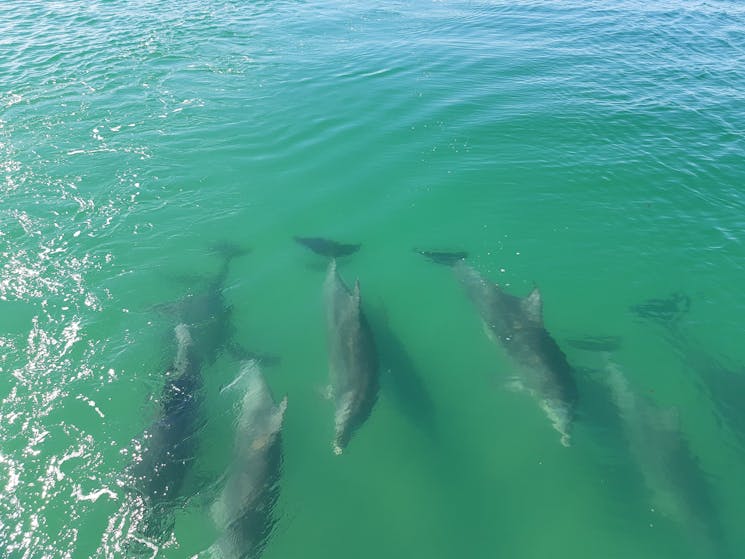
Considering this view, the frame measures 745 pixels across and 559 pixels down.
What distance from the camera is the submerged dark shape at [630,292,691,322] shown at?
2197 centimetres

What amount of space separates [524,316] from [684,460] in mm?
7700

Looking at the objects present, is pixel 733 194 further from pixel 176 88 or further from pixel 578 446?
pixel 176 88

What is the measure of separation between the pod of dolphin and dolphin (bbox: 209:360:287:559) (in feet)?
0.11

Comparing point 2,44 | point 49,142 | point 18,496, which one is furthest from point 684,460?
point 2,44

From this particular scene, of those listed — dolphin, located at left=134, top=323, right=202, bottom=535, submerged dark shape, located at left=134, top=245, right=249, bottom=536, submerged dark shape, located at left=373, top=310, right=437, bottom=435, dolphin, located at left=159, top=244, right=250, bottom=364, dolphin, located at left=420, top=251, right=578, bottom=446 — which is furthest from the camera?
dolphin, located at left=159, top=244, right=250, bottom=364

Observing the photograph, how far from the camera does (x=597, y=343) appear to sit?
825 inches

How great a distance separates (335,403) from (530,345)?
8.57 metres

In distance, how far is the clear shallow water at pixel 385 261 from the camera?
15680 mm

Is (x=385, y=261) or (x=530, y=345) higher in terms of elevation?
(x=385, y=261)

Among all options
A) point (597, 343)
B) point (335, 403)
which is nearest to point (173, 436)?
point (335, 403)

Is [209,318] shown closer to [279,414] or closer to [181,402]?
[181,402]

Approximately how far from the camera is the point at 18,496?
1537 centimetres

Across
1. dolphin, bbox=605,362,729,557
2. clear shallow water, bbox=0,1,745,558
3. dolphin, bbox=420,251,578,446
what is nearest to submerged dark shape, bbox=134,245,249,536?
clear shallow water, bbox=0,1,745,558

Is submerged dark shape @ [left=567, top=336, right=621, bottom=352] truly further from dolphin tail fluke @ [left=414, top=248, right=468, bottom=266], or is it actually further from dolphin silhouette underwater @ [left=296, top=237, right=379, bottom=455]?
dolphin silhouette underwater @ [left=296, top=237, right=379, bottom=455]
